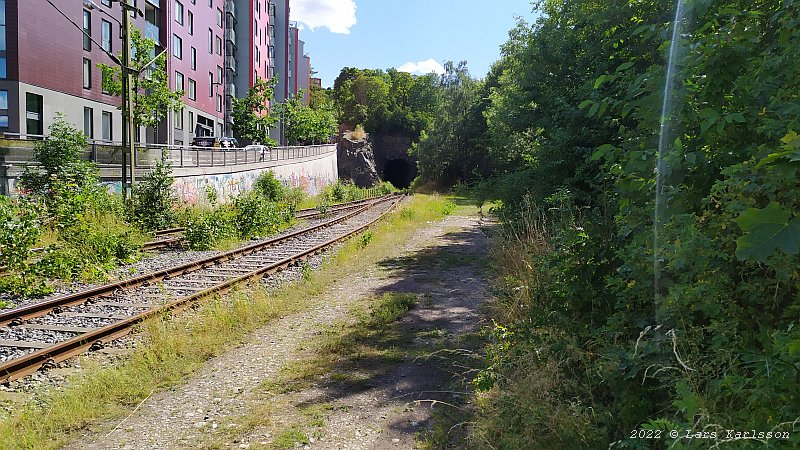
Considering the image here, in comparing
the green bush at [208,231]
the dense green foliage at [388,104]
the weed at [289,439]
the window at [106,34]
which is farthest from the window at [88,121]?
the dense green foliage at [388,104]

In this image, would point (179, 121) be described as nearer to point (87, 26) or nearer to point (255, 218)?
point (87, 26)

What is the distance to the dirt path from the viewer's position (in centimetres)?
502

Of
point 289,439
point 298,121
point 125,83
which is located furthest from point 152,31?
point 289,439

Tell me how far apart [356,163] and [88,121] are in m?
54.2

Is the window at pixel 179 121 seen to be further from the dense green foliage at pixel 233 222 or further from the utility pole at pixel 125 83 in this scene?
the utility pole at pixel 125 83

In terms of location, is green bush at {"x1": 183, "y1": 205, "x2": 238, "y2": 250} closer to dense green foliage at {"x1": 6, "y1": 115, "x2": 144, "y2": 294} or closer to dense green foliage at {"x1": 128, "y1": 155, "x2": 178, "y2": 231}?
dense green foliage at {"x1": 128, "y1": 155, "x2": 178, "y2": 231}

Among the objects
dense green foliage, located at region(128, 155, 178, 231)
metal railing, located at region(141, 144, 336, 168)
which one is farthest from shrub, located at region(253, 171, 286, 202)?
dense green foliage, located at region(128, 155, 178, 231)

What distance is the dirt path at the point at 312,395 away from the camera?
5020 millimetres

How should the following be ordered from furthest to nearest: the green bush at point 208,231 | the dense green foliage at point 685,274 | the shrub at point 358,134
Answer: the shrub at point 358,134
the green bush at point 208,231
the dense green foliage at point 685,274

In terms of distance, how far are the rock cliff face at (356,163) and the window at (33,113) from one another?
55962mm

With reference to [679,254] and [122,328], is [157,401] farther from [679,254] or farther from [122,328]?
[679,254]

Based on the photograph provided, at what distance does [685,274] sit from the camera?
349 centimetres

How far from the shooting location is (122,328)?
838 cm

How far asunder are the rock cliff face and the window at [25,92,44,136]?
184 feet
